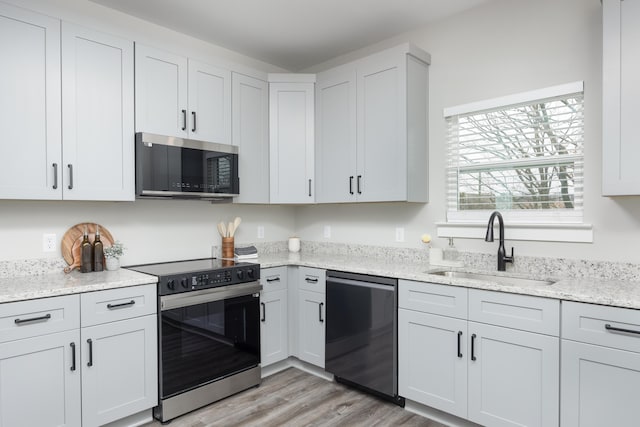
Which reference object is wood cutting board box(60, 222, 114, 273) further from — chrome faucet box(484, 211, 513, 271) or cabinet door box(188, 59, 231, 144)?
chrome faucet box(484, 211, 513, 271)

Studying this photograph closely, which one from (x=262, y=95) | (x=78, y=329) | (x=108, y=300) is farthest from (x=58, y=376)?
(x=262, y=95)

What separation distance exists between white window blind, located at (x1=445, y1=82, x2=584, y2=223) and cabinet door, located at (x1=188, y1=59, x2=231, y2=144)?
1.71 meters

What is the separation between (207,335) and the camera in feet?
8.68

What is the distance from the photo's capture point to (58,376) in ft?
6.79

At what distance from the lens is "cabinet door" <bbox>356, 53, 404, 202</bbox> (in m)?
2.91

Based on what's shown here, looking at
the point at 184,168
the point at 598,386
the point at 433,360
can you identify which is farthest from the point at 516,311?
the point at 184,168

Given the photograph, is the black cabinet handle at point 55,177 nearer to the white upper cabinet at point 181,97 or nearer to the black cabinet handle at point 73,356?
the white upper cabinet at point 181,97

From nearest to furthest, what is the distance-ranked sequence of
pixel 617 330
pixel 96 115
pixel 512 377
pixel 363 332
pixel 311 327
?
1. pixel 617 330
2. pixel 512 377
3. pixel 96 115
4. pixel 363 332
5. pixel 311 327

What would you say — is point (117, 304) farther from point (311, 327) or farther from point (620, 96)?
point (620, 96)

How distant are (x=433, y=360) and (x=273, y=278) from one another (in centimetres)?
132

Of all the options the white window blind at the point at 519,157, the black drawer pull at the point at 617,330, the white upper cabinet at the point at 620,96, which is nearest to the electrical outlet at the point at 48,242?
the white window blind at the point at 519,157

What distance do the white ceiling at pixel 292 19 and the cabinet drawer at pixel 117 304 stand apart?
1945 mm

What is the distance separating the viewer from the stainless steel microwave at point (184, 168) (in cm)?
266

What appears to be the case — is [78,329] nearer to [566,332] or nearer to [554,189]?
[566,332]
